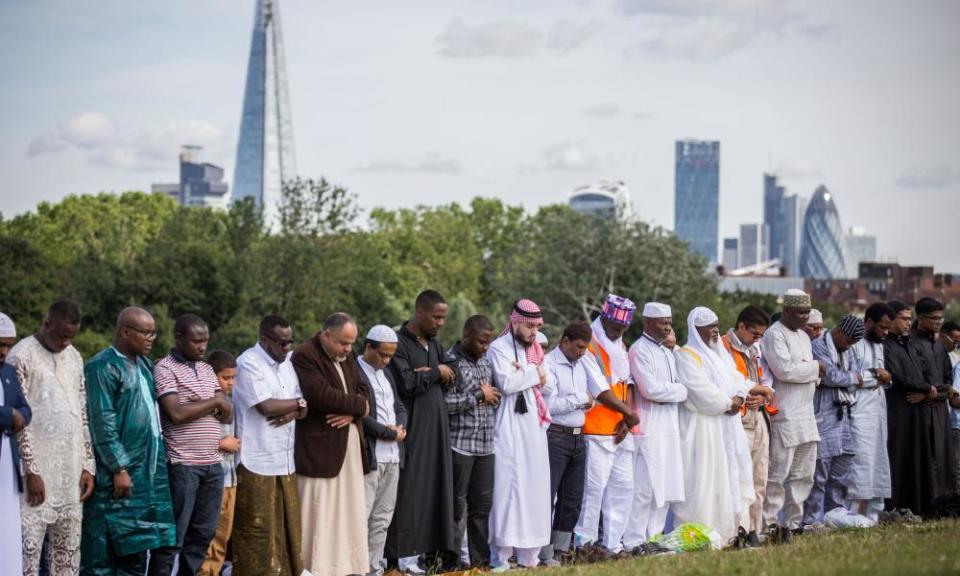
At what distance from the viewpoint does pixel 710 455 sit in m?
12.8

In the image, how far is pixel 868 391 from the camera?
14375 mm

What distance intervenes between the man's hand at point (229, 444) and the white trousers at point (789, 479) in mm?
5857

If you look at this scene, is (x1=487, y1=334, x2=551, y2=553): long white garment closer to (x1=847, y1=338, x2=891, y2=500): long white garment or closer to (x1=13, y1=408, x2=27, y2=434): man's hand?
(x1=847, y1=338, x2=891, y2=500): long white garment

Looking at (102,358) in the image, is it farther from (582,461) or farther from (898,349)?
(898,349)

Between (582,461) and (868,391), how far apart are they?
380 centimetres

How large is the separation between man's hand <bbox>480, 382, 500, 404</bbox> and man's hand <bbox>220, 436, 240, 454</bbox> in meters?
2.33

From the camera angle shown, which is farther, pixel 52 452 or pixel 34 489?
pixel 52 452

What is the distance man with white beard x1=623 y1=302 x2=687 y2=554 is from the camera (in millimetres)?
12609

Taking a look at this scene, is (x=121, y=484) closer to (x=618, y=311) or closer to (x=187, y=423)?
(x=187, y=423)

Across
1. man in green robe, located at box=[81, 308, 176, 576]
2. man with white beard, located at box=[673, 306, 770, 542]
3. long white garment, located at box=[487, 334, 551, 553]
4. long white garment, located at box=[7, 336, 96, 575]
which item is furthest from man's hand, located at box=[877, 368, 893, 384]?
long white garment, located at box=[7, 336, 96, 575]

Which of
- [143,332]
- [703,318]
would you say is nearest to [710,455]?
[703,318]

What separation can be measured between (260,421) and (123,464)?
1259 mm

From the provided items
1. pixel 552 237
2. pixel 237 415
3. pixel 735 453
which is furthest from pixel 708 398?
pixel 552 237

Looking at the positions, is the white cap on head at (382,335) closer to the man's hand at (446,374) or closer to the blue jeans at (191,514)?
the man's hand at (446,374)
